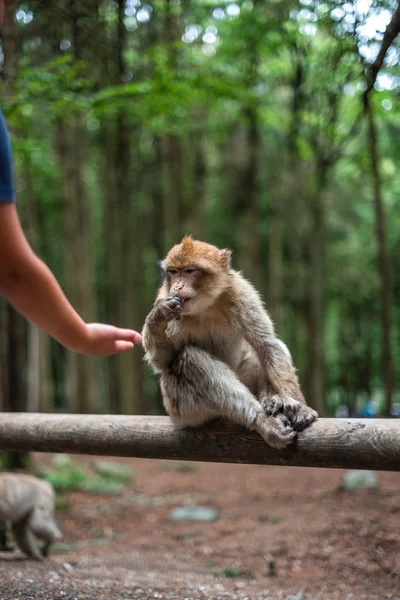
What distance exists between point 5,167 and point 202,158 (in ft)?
54.9

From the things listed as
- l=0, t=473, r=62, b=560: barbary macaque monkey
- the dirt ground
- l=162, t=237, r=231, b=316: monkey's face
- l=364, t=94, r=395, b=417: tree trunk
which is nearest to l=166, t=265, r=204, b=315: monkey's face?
l=162, t=237, r=231, b=316: monkey's face

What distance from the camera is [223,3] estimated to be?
1243cm

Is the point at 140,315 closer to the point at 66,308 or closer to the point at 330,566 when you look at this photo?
the point at 330,566

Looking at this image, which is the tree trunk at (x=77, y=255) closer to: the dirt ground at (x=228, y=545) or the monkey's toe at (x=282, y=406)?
the dirt ground at (x=228, y=545)

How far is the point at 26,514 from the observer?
22.8 feet

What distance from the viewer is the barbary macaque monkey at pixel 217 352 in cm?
388

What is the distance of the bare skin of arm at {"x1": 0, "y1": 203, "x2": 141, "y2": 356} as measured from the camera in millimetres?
2867

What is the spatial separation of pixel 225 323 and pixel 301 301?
615 inches

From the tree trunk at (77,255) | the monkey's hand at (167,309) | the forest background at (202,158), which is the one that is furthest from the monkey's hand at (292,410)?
the tree trunk at (77,255)

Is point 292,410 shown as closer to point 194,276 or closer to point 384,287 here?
point 194,276

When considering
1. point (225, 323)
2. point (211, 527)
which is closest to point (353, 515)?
point (211, 527)

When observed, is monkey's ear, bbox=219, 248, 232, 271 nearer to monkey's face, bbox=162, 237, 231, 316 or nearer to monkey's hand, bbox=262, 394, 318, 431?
monkey's face, bbox=162, 237, 231, 316

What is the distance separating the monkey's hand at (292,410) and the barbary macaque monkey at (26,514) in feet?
13.0

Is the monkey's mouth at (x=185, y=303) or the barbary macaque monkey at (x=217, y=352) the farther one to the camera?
the monkey's mouth at (x=185, y=303)
